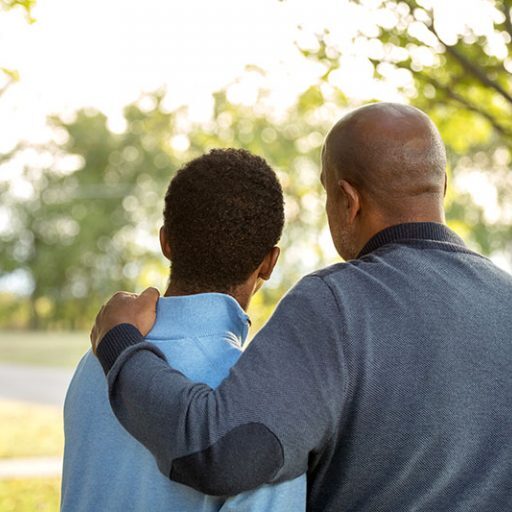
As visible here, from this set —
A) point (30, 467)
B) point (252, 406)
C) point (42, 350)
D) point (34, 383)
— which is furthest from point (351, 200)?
point (42, 350)

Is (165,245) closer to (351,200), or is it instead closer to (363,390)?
(351,200)

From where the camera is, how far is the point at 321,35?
205 inches

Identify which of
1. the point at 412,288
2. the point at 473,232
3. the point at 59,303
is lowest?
the point at 59,303

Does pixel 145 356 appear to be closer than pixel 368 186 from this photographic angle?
Yes

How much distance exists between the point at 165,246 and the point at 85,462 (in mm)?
471

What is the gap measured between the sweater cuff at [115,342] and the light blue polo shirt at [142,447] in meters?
0.05

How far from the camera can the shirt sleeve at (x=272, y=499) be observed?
5.71 feet

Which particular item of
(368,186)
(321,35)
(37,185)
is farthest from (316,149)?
(368,186)

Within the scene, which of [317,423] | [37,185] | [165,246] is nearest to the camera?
[317,423]

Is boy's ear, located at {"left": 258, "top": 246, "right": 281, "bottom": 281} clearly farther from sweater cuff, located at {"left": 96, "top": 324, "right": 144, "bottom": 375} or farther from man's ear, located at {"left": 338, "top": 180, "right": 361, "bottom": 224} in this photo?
sweater cuff, located at {"left": 96, "top": 324, "right": 144, "bottom": 375}

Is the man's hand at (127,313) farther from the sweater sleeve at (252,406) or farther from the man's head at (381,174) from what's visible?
the man's head at (381,174)

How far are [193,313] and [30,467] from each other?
8565 mm

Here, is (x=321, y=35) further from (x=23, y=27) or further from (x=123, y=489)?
(x=123, y=489)

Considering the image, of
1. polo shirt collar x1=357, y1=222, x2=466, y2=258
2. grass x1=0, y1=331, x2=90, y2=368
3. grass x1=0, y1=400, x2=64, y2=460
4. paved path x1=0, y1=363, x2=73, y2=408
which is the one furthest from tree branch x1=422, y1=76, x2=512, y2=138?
grass x1=0, y1=331, x2=90, y2=368
